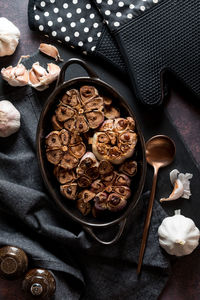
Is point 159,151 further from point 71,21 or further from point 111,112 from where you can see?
point 71,21

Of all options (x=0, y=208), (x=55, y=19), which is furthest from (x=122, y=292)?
(x=55, y=19)

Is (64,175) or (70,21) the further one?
(70,21)

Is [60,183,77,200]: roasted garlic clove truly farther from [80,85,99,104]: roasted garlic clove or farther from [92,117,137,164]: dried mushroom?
[80,85,99,104]: roasted garlic clove

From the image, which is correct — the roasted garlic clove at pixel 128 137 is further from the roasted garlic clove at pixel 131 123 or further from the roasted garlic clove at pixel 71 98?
the roasted garlic clove at pixel 71 98

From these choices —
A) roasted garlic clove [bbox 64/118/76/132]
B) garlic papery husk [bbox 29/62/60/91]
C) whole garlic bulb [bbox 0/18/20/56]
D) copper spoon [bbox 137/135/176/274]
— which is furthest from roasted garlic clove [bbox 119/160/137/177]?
whole garlic bulb [bbox 0/18/20/56]

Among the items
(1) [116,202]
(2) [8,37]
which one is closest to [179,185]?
(1) [116,202]
